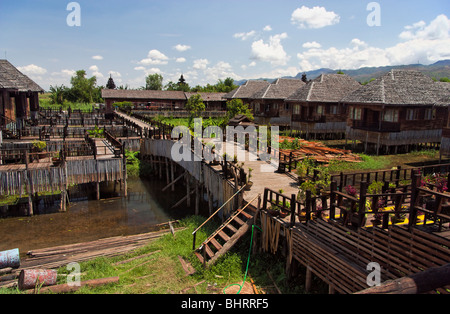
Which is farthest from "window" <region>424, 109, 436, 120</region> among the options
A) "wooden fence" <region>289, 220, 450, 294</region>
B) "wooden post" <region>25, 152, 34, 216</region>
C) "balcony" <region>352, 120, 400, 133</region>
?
"wooden post" <region>25, 152, 34, 216</region>

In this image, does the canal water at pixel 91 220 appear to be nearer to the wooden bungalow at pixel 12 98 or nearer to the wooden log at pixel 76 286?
the wooden log at pixel 76 286

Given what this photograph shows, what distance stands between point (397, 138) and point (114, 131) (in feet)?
88.1

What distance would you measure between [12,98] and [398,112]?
36220 mm

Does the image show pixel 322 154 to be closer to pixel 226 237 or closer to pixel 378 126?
pixel 378 126

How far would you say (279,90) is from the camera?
144 ft

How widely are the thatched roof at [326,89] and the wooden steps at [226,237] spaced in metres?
25.1

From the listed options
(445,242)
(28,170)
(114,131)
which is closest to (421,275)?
(445,242)

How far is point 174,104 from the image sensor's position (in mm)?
63250

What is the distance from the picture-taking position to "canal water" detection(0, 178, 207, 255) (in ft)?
51.9

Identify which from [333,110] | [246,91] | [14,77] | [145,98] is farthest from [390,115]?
[145,98]

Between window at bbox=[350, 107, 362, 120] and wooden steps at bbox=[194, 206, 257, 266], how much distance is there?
22559mm

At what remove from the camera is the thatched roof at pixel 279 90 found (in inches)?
1681
